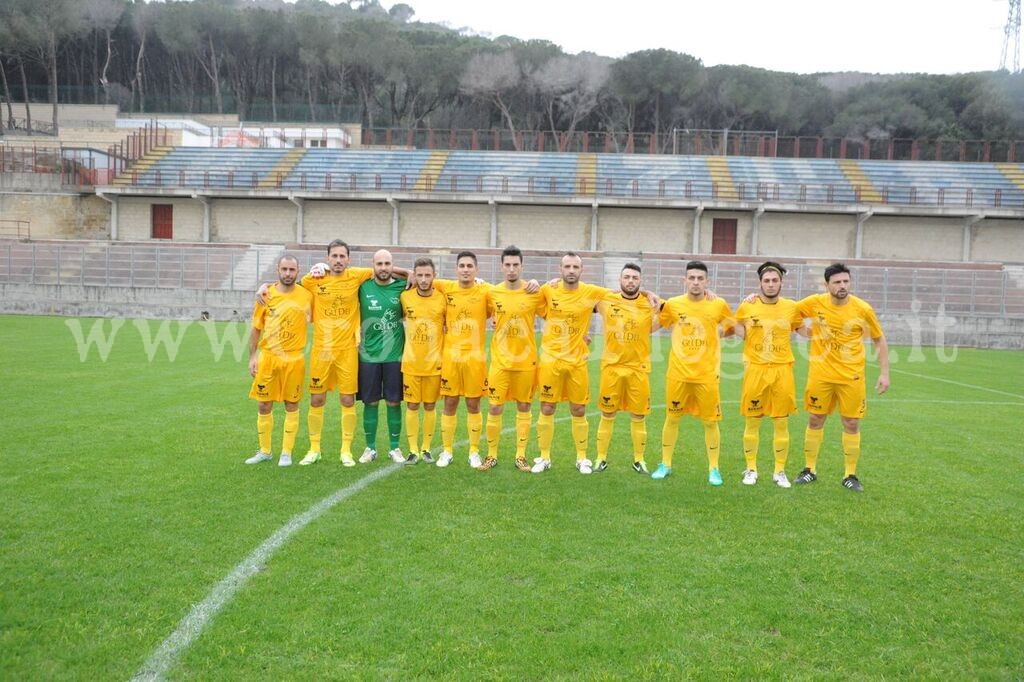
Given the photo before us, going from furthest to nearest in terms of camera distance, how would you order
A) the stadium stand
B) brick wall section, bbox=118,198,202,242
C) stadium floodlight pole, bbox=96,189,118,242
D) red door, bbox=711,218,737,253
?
brick wall section, bbox=118,198,202,242 < stadium floodlight pole, bbox=96,189,118,242 < the stadium stand < red door, bbox=711,218,737,253

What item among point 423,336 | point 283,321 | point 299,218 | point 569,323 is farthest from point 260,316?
point 299,218

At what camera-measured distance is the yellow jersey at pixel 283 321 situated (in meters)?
6.68

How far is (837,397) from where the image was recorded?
21.6 feet

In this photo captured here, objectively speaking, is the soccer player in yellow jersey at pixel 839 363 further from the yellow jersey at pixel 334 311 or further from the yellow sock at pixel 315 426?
the yellow sock at pixel 315 426

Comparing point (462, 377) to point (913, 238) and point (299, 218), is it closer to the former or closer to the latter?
point (299, 218)

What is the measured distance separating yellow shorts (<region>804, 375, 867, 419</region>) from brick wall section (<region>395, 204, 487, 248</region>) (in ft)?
92.6

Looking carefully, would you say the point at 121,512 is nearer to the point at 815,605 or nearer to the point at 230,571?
the point at 230,571

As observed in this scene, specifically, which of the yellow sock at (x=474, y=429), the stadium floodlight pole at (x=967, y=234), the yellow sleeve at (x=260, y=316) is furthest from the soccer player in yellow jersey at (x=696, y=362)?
the stadium floodlight pole at (x=967, y=234)

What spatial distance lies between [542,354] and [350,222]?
2946cm

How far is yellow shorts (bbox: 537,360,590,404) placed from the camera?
6637mm

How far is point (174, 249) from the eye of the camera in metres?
25.0

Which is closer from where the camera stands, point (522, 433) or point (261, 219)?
point (522, 433)

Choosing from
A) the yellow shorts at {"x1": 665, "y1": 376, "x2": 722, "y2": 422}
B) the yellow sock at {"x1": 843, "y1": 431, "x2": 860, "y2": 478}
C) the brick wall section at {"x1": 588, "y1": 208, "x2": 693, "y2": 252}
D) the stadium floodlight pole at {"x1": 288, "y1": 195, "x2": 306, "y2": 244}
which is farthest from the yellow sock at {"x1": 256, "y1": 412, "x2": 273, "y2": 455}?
the stadium floodlight pole at {"x1": 288, "y1": 195, "x2": 306, "y2": 244}

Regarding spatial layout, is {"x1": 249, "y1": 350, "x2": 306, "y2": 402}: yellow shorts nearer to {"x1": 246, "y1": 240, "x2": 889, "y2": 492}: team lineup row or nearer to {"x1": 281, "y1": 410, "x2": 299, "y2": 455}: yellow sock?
{"x1": 246, "y1": 240, "x2": 889, "y2": 492}: team lineup row
